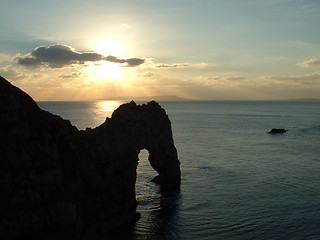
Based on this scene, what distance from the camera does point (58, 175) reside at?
2828 cm

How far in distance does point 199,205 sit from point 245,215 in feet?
22.6

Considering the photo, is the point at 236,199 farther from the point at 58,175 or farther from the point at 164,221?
the point at 58,175

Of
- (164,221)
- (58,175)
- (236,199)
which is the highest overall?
(58,175)

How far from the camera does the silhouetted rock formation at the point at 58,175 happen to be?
87.1 ft

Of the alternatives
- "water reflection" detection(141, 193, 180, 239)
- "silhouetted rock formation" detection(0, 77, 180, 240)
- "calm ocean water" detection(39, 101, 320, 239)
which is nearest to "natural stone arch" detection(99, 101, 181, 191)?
"silhouetted rock formation" detection(0, 77, 180, 240)

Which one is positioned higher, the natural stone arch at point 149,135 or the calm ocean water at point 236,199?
the natural stone arch at point 149,135

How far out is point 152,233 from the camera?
114ft

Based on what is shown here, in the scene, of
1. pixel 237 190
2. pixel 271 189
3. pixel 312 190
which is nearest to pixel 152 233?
pixel 237 190

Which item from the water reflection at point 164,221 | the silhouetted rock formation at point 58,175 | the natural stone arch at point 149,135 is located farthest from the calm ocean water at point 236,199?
the silhouetted rock formation at point 58,175

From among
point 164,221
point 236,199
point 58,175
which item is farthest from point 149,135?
point 58,175

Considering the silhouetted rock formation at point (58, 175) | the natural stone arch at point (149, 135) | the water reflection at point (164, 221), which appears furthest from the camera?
the natural stone arch at point (149, 135)

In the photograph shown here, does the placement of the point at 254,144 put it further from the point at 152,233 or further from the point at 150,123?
the point at 152,233

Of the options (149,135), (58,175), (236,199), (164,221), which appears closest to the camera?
(58,175)

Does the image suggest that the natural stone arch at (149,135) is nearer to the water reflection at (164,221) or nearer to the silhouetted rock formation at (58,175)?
the silhouetted rock formation at (58,175)
